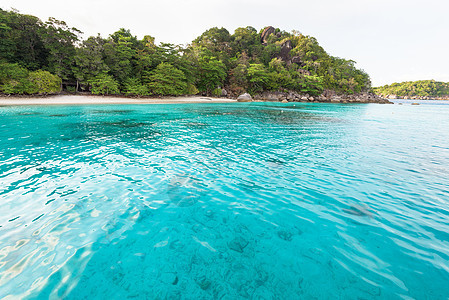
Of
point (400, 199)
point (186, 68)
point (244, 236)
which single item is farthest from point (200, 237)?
point (186, 68)

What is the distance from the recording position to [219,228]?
15.1 feet

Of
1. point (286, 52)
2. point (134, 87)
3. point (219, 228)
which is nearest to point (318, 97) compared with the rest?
point (286, 52)

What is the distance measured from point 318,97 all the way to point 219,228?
92964 millimetres

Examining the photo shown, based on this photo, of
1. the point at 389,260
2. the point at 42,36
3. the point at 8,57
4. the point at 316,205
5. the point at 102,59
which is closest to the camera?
the point at 389,260

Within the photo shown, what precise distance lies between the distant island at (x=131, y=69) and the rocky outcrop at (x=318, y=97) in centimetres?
42

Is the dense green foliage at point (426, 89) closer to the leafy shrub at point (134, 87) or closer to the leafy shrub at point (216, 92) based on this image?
the leafy shrub at point (216, 92)

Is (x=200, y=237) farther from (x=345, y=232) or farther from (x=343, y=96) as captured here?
(x=343, y=96)

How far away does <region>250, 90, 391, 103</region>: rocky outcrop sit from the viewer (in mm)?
77125

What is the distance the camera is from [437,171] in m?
8.53

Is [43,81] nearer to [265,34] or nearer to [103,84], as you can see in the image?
[103,84]

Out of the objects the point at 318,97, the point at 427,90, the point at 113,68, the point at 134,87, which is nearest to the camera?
the point at 113,68

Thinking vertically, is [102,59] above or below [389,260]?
above

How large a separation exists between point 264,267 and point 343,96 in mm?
107099

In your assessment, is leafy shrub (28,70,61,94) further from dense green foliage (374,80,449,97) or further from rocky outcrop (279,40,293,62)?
dense green foliage (374,80,449,97)
